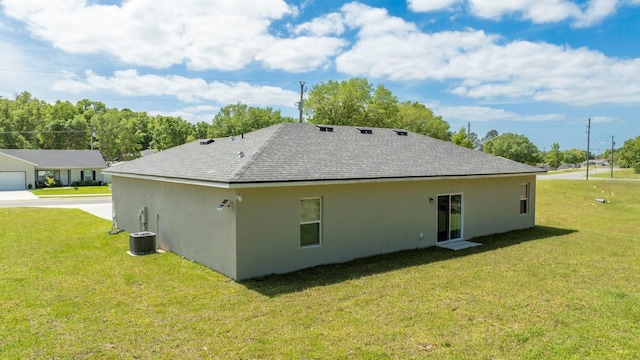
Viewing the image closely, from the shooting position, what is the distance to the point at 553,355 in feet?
16.7

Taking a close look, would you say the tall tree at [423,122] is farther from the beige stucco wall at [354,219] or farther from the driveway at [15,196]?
the driveway at [15,196]

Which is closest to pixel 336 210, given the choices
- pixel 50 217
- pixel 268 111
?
pixel 50 217

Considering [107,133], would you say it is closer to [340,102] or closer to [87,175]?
[87,175]

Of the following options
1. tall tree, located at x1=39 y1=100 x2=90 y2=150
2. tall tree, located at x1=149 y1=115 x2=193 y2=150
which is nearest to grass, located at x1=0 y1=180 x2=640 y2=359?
tall tree, located at x1=149 y1=115 x2=193 y2=150

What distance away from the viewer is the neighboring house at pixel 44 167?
1468 inches

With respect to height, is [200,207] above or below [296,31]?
below

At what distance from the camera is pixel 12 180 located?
123ft

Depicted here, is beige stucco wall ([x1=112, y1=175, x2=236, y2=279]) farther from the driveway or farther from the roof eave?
the driveway

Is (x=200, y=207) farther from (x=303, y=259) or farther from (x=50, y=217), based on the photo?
(x=50, y=217)

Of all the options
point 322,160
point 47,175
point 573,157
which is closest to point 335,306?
point 322,160

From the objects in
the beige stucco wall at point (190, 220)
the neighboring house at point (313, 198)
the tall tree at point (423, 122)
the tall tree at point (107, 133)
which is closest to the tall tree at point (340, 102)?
the tall tree at point (423, 122)

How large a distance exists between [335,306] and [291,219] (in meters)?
2.77

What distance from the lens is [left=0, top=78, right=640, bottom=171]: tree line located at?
4331 centimetres

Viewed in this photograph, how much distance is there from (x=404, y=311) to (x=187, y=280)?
4722 mm
